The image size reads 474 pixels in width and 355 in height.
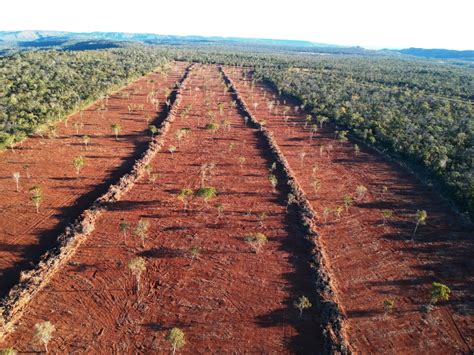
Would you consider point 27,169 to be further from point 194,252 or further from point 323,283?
point 323,283

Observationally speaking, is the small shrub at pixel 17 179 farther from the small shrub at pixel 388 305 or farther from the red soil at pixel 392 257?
the small shrub at pixel 388 305

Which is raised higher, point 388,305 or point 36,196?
point 36,196

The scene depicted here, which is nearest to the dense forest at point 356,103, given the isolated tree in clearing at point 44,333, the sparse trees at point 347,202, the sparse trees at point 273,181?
the sparse trees at point 347,202

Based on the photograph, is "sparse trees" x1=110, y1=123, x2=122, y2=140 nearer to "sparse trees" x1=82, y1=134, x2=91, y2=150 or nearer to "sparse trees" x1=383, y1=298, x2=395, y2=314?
"sparse trees" x1=82, y1=134, x2=91, y2=150

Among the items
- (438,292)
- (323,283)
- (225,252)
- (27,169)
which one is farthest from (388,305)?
(27,169)

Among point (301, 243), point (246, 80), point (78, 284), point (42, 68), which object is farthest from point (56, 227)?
point (246, 80)

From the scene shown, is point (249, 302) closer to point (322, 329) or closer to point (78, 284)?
point (322, 329)
